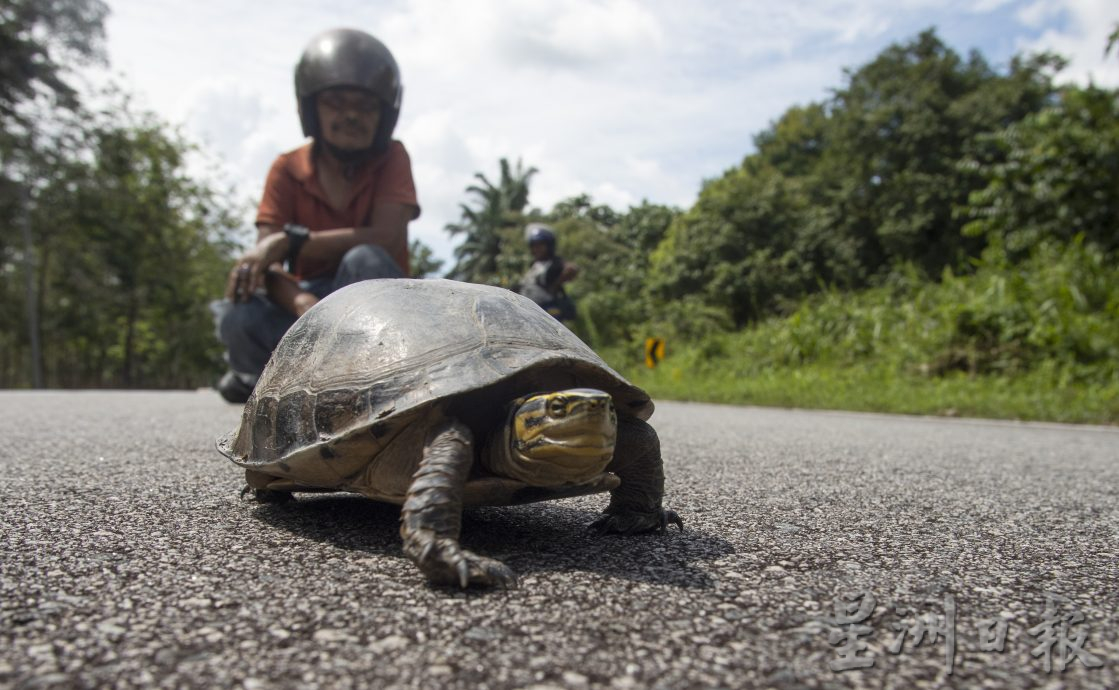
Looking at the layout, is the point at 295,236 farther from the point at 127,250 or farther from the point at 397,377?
the point at 127,250

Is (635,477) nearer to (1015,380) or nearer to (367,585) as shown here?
(367,585)

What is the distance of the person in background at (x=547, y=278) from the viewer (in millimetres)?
9859

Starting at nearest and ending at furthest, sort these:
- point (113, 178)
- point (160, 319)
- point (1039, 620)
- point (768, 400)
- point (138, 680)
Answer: point (138, 680)
point (1039, 620)
point (768, 400)
point (113, 178)
point (160, 319)

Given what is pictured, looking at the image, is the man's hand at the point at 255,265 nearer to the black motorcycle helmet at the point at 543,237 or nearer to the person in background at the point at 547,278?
the person in background at the point at 547,278

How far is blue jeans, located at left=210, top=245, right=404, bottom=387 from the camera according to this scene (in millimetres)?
5363

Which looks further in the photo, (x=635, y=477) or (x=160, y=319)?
(x=160, y=319)

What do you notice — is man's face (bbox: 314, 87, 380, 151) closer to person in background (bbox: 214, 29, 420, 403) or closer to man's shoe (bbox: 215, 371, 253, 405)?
person in background (bbox: 214, 29, 420, 403)

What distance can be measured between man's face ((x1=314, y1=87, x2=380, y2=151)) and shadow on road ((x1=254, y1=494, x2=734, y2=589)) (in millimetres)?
3492

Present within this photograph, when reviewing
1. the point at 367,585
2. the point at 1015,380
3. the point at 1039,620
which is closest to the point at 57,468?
the point at 367,585

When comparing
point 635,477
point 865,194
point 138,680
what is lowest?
point 138,680

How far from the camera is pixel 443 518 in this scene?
1.84m

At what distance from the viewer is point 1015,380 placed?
35.0 ft

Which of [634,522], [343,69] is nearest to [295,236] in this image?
[343,69]

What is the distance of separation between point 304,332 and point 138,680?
4.87 ft
